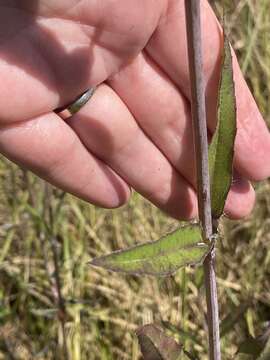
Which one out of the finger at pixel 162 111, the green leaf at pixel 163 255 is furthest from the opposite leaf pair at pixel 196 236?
the finger at pixel 162 111

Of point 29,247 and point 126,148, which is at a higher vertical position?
point 126,148

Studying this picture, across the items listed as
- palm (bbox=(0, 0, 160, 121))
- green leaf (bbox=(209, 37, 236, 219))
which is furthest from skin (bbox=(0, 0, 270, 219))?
green leaf (bbox=(209, 37, 236, 219))

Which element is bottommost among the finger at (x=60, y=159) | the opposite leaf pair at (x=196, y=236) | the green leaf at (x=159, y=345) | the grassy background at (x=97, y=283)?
the grassy background at (x=97, y=283)

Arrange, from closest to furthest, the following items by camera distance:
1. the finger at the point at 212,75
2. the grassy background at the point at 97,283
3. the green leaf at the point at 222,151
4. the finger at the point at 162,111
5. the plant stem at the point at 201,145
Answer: the plant stem at the point at 201,145, the green leaf at the point at 222,151, the finger at the point at 212,75, the finger at the point at 162,111, the grassy background at the point at 97,283

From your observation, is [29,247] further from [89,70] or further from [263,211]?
[89,70]

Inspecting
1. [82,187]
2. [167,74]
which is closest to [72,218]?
[82,187]

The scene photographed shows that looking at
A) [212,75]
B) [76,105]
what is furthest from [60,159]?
[212,75]

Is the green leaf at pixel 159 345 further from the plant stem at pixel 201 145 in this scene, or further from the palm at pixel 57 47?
the palm at pixel 57 47
